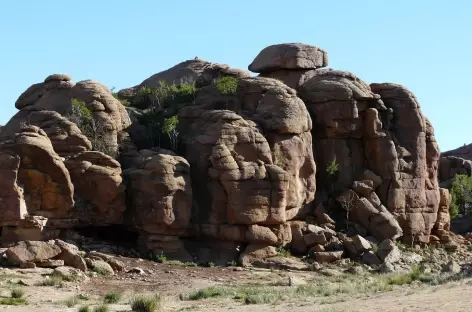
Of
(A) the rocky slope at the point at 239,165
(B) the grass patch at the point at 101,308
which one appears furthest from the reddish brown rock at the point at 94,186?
(B) the grass patch at the point at 101,308

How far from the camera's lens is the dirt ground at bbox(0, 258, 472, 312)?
81.4 ft

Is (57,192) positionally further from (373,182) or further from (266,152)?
(373,182)

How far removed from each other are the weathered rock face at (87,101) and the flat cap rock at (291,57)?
11042mm

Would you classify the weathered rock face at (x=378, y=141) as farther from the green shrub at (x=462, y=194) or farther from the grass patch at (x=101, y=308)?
the grass patch at (x=101, y=308)

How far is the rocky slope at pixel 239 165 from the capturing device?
38.6m

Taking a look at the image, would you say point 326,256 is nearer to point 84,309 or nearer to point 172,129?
point 172,129

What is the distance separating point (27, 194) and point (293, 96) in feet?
48.8

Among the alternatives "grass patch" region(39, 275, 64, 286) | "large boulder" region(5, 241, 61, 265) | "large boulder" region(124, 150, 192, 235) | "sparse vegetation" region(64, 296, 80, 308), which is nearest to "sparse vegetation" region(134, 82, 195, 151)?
"large boulder" region(124, 150, 192, 235)

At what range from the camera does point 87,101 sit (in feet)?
140

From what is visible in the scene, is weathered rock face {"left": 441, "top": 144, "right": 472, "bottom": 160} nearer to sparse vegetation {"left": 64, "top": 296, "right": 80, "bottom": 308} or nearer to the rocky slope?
the rocky slope

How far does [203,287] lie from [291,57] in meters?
21.0

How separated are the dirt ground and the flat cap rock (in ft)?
54.5

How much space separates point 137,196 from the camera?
3947 cm

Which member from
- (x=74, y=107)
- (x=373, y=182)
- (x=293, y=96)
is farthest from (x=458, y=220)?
(x=74, y=107)
